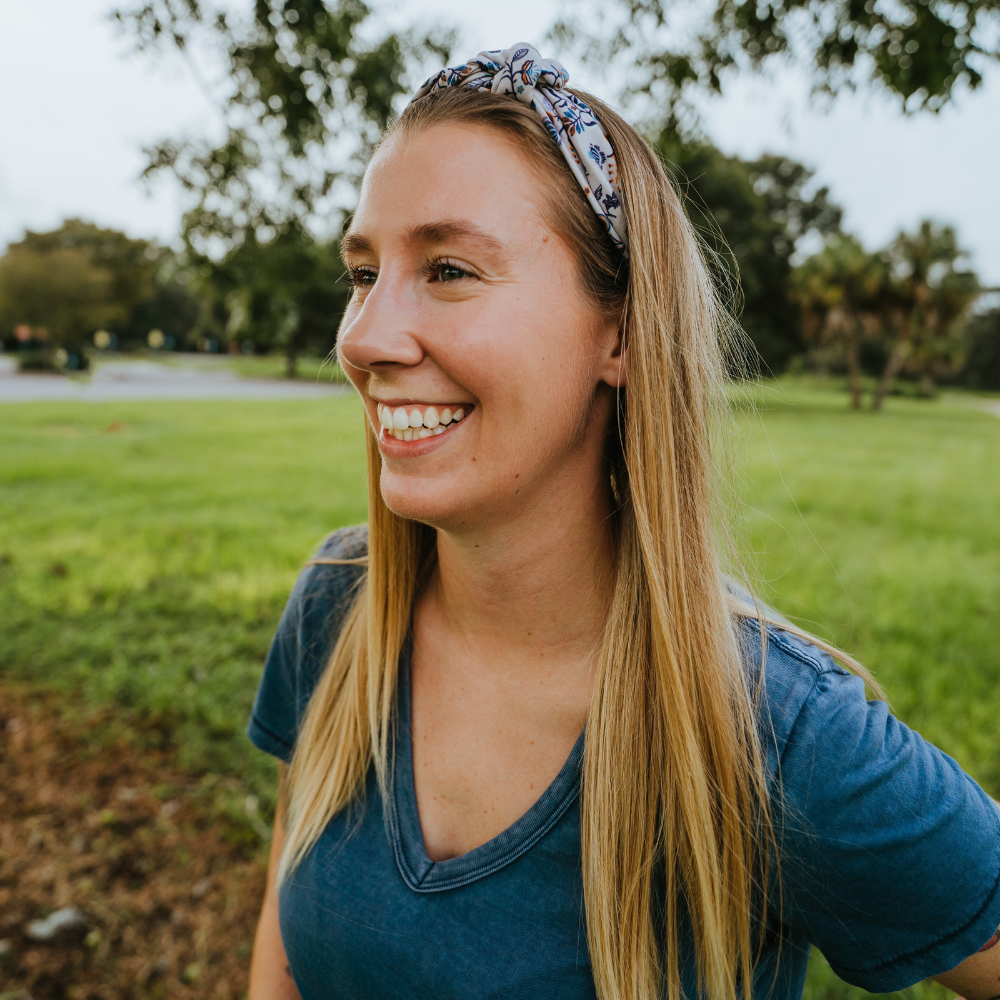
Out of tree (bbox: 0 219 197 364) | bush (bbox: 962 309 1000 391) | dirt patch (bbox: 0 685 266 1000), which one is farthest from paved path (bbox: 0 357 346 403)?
bush (bbox: 962 309 1000 391)

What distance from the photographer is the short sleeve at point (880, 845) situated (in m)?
1.14

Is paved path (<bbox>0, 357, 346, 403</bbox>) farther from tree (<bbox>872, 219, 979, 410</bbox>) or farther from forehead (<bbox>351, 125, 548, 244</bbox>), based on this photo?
tree (<bbox>872, 219, 979, 410</bbox>)

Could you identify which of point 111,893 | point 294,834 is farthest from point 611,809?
point 111,893

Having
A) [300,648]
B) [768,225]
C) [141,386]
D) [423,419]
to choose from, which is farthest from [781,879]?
[768,225]

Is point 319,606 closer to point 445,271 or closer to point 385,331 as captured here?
point 385,331

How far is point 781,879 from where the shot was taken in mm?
1265

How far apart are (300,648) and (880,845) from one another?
131cm

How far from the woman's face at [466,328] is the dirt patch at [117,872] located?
2.46 meters

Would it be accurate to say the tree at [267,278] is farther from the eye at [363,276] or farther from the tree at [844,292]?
the tree at [844,292]

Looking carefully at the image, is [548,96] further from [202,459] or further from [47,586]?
[202,459]

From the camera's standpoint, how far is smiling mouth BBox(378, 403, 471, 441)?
4.41ft

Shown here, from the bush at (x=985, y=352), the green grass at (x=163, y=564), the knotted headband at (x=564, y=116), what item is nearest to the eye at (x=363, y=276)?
the knotted headband at (x=564, y=116)

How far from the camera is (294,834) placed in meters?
1.59

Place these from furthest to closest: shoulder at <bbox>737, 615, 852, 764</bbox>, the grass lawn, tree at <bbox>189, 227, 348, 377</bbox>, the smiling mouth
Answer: the grass lawn → tree at <bbox>189, 227, 348, 377</bbox> → the smiling mouth → shoulder at <bbox>737, 615, 852, 764</bbox>
